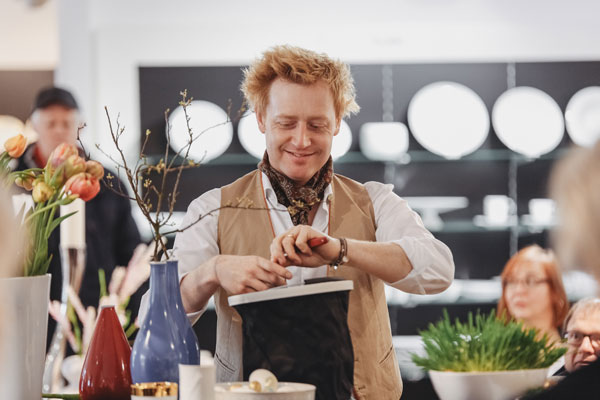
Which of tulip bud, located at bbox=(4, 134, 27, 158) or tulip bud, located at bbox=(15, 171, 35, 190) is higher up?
tulip bud, located at bbox=(4, 134, 27, 158)

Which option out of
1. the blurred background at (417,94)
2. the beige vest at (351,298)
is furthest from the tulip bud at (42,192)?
the blurred background at (417,94)

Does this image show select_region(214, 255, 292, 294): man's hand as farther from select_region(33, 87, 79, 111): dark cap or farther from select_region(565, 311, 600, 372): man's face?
select_region(33, 87, 79, 111): dark cap

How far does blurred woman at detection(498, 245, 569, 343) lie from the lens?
304 cm

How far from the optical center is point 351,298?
177 cm

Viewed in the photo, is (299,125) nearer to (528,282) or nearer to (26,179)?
(26,179)

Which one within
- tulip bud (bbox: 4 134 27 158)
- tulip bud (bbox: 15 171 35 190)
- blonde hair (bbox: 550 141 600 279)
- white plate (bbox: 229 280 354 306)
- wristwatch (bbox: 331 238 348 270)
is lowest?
white plate (bbox: 229 280 354 306)

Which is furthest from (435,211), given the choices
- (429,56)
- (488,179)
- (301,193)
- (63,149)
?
(63,149)

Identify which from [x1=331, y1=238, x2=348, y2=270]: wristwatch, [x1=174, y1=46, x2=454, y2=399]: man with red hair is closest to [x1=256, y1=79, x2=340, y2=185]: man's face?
[x1=174, y1=46, x2=454, y2=399]: man with red hair

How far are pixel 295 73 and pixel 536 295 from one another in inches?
68.8

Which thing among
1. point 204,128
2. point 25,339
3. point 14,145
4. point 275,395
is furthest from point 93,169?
point 204,128

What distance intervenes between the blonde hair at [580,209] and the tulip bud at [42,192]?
0.81m

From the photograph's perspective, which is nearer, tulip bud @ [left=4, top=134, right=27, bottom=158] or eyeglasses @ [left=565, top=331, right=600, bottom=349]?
tulip bud @ [left=4, top=134, right=27, bottom=158]

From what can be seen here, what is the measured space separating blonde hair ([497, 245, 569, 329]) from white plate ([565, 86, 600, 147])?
147cm

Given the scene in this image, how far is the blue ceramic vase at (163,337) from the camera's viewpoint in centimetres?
128
